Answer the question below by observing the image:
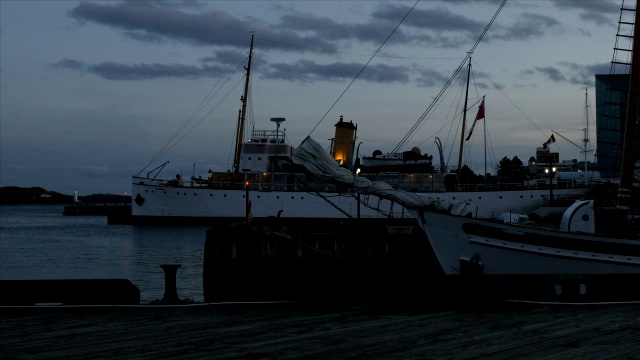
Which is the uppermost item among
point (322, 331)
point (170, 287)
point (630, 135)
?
point (630, 135)

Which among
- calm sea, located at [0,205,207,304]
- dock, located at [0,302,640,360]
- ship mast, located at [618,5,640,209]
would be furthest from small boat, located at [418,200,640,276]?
calm sea, located at [0,205,207,304]

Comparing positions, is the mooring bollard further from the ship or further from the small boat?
the ship

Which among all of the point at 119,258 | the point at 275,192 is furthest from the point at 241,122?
the point at 119,258

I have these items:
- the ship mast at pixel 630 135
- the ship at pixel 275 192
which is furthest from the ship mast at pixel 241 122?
the ship mast at pixel 630 135

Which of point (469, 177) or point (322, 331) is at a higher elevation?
point (469, 177)

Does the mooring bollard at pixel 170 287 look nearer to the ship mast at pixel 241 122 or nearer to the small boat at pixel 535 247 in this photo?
the small boat at pixel 535 247

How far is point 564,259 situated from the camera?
15.8 meters

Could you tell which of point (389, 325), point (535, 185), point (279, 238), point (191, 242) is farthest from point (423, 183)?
point (389, 325)

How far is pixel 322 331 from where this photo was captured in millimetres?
10461

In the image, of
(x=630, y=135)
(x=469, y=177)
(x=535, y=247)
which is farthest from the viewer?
(x=469, y=177)

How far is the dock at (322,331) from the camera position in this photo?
29.6 feet

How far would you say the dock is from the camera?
9.01 meters

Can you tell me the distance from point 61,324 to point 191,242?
43532 millimetres

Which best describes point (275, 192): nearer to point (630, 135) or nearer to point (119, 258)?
point (119, 258)
